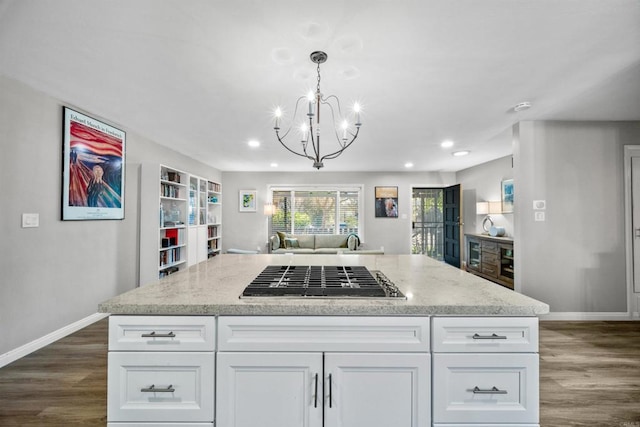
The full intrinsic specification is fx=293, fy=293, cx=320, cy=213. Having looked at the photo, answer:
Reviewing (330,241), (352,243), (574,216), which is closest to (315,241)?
(330,241)

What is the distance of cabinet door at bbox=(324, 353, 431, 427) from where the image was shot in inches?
45.7

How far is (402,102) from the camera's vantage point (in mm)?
2867

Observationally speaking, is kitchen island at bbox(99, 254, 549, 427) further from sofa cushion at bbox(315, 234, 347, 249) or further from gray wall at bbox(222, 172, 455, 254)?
gray wall at bbox(222, 172, 455, 254)

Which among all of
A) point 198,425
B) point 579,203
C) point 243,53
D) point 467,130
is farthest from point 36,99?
point 579,203

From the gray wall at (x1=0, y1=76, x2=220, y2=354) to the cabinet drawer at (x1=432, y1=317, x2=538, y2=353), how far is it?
10.7 ft

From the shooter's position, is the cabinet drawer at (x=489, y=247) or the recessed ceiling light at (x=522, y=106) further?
the cabinet drawer at (x=489, y=247)

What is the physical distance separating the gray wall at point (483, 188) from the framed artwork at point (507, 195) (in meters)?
0.11

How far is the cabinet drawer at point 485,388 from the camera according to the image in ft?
3.82

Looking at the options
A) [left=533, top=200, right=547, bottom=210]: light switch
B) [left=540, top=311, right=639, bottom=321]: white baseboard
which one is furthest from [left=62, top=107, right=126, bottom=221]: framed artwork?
[left=540, top=311, right=639, bottom=321]: white baseboard

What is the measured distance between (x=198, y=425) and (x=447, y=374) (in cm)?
101

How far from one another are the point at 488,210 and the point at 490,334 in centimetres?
525

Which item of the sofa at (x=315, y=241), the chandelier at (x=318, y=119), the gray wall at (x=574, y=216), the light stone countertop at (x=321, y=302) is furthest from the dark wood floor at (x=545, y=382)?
the sofa at (x=315, y=241)

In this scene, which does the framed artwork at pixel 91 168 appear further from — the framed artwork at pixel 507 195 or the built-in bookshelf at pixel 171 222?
the framed artwork at pixel 507 195

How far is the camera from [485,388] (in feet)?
3.85
